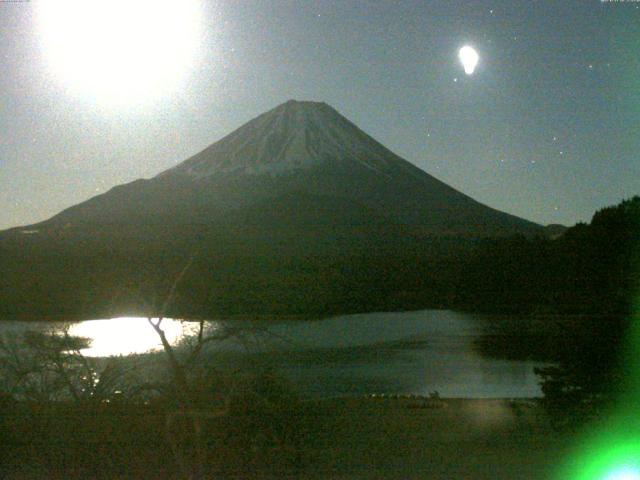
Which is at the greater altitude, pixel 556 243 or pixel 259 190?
pixel 259 190

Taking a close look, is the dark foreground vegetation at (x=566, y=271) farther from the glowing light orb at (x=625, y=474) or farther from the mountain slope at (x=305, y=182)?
the mountain slope at (x=305, y=182)

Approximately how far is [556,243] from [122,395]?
21.1m

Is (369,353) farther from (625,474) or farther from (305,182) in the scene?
(305,182)

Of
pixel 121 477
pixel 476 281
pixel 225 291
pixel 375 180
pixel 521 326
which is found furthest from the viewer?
pixel 375 180

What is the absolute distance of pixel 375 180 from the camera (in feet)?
227

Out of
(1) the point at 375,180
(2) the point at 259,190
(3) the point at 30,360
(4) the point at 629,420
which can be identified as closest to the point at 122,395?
(3) the point at 30,360

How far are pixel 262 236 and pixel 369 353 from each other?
13534mm

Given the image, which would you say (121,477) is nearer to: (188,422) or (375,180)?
(188,422)

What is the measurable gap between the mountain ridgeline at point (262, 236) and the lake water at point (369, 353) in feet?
2.16

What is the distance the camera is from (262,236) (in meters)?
35.7

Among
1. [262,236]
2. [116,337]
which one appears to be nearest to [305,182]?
[262,236]

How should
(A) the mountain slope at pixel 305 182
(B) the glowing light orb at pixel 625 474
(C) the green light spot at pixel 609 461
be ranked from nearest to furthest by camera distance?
(B) the glowing light orb at pixel 625 474, (C) the green light spot at pixel 609 461, (A) the mountain slope at pixel 305 182

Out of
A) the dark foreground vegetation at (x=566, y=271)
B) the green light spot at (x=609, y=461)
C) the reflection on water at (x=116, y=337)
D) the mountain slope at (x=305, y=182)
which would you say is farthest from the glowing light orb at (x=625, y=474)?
the mountain slope at (x=305, y=182)

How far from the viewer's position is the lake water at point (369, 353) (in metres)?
11.0
